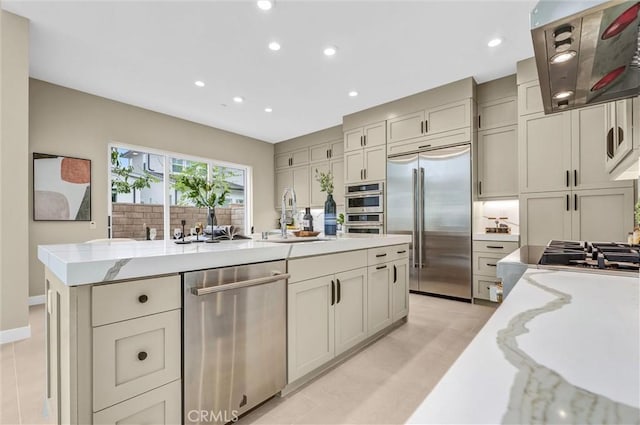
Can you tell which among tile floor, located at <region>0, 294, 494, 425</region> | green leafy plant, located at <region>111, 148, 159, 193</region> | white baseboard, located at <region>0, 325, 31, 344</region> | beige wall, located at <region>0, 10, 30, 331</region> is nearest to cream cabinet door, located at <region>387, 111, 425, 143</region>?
tile floor, located at <region>0, 294, 494, 425</region>

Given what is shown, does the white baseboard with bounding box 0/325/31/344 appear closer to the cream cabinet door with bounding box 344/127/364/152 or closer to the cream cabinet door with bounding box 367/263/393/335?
the cream cabinet door with bounding box 367/263/393/335

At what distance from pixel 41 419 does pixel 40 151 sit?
3.40m

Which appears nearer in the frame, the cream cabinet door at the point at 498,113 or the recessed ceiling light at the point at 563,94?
the recessed ceiling light at the point at 563,94

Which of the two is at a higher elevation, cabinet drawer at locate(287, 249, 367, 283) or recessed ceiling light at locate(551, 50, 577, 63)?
recessed ceiling light at locate(551, 50, 577, 63)

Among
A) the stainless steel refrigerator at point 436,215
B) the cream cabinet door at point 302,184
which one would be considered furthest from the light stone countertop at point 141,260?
the cream cabinet door at point 302,184

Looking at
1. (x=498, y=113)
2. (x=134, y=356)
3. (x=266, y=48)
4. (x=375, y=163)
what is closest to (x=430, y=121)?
(x=498, y=113)

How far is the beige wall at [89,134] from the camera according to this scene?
141 inches

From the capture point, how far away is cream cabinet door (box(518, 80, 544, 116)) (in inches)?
125

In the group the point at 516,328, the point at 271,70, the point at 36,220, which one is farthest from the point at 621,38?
the point at 36,220

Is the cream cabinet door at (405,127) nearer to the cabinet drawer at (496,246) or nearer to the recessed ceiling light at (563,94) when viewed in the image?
the cabinet drawer at (496,246)

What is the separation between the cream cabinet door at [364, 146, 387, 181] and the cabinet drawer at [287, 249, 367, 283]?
2498mm

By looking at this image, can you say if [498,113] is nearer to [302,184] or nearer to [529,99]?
[529,99]

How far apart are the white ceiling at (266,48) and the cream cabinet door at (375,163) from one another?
75cm

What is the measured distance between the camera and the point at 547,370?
0.37m
